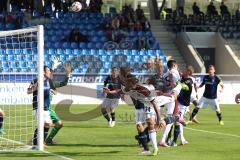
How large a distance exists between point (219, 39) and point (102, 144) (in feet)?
101

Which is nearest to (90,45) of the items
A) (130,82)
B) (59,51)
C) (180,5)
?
(59,51)

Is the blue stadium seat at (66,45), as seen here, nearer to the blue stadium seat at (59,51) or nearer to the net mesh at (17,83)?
the blue stadium seat at (59,51)

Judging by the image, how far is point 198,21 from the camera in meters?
50.0

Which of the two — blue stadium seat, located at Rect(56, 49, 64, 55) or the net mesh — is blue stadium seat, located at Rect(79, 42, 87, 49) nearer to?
blue stadium seat, located at Rect(56, 49, 64, 55)

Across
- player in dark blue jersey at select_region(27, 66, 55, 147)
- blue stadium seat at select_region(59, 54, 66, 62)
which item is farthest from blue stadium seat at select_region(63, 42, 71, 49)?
player in dark blue jersey at select_region(27, 66, 55, 147)

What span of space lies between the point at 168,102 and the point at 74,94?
19.2 meters

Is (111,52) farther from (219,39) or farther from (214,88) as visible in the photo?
(214,88)

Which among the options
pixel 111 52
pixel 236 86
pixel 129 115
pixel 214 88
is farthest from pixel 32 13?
pixel 214 88

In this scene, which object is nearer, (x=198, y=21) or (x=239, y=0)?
(x=198, y=21)

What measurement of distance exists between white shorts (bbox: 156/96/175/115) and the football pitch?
1027 mm

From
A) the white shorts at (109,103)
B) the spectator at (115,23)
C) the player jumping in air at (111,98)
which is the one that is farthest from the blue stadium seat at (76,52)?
the white shorts at (109,103)

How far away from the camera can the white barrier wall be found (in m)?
31.5

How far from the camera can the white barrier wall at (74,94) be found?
3152 centimetres

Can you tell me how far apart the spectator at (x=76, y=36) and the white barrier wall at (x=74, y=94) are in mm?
7103
